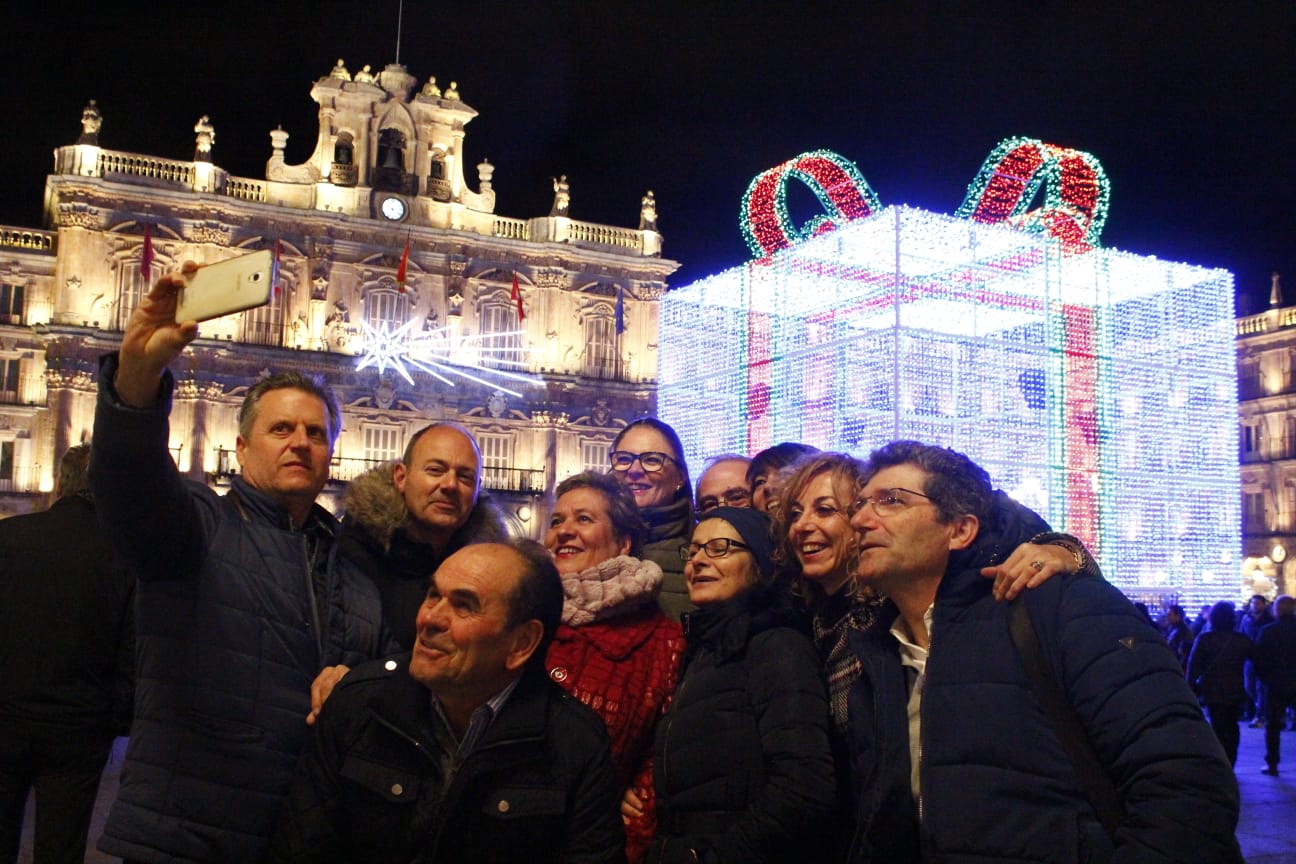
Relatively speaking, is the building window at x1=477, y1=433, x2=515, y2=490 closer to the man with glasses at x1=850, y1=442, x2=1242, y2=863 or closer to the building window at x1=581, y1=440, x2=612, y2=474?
the building window at x1=581, y1=440, x2=612, y2=474

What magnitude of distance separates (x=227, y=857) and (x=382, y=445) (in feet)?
89.9

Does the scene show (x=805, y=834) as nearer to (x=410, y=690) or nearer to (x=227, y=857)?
(x=410, y=690)

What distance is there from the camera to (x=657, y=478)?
4.96 metres

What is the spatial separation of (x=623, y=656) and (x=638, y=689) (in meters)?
0.12

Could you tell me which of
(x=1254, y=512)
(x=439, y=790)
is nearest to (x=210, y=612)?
(x=439, y=790)

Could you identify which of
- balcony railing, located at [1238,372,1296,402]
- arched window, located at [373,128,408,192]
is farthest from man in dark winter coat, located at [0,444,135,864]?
balcony railing, located at [1238,372,1296,402]

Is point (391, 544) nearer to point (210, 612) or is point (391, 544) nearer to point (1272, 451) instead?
point (210, 612)

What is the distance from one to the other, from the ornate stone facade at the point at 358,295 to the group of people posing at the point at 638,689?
25.8 meters

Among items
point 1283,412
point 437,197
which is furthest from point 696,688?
point 1283,412

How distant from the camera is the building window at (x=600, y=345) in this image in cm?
3231

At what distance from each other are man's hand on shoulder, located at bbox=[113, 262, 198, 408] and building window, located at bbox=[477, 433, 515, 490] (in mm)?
28036

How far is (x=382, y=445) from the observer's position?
29516 mm

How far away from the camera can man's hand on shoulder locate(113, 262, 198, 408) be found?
2.41 m

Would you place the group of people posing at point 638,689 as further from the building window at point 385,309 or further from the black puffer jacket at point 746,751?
the building window at point 385,309
